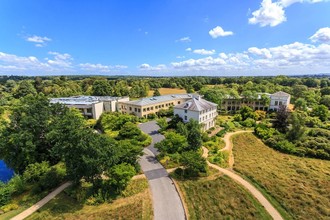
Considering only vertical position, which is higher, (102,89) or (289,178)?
(102,89)

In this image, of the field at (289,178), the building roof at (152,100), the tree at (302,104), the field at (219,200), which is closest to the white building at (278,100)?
the tree at (302,104)

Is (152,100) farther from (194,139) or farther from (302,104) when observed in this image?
(302,104)

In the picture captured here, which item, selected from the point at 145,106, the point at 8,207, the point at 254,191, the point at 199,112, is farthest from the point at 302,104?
the point at 8,207

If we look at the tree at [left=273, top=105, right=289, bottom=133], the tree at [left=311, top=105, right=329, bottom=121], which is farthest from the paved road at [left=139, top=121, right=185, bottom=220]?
the tree at [left=311, top=105, right=329, bottom=121]

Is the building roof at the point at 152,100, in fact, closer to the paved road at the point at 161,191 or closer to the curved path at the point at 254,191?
the paved road at the point at 161,191

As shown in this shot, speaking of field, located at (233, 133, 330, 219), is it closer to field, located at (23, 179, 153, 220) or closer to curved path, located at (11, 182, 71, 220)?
field, located at (23, 179, 153, 220)

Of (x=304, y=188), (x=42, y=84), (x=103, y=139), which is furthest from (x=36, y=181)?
(x=42, y=84)
